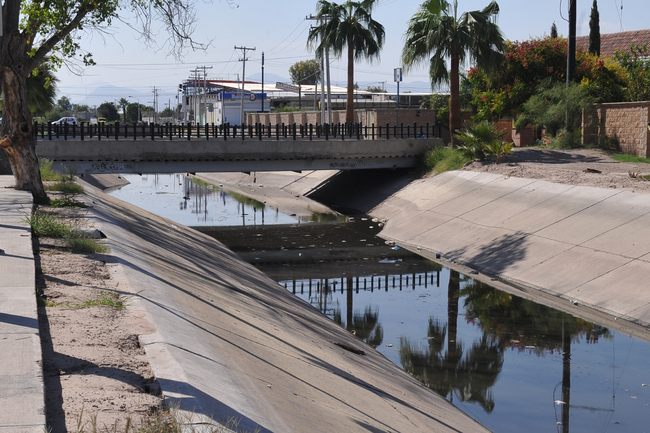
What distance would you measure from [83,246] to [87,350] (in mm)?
5189

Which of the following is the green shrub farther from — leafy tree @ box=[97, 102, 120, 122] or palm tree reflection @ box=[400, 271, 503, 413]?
leafy tree @ box=[97, 102, 120, 122]

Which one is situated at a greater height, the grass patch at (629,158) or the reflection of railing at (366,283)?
the grass patch at (629,158)

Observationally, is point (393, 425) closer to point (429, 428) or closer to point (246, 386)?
point (429, 428)

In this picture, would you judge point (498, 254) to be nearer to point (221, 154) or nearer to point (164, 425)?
point (221, 154)

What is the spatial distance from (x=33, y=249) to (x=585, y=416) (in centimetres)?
861

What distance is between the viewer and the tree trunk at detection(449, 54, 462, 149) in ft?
113

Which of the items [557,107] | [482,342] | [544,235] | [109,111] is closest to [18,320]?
[482,342]

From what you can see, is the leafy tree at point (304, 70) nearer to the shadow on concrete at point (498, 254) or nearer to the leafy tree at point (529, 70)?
the leafy tree at point (529, 70)

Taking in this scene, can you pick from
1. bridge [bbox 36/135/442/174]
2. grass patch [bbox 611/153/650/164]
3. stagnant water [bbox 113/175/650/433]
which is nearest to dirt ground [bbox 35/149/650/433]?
stagnant water [bbox 113/175/650/433]

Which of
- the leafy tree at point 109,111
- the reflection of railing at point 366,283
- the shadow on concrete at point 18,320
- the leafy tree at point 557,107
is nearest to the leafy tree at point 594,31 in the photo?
the leafy tree at point 557,107

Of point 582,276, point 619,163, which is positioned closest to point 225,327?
point 582,276

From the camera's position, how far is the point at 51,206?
52.7 ft

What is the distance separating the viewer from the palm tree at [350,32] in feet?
145

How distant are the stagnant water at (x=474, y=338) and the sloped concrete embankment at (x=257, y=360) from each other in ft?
3.20
